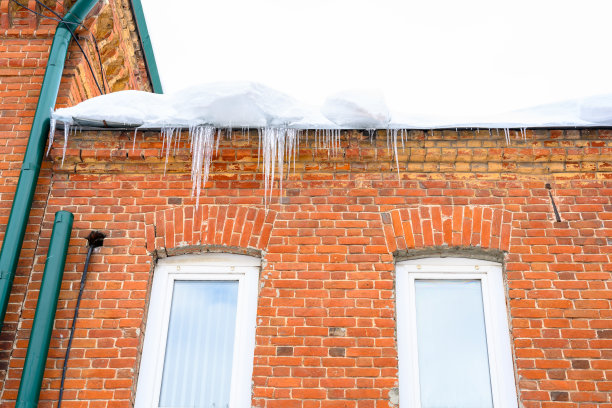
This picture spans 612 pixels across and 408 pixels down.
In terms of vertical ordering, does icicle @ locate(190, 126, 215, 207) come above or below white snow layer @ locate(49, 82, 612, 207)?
below

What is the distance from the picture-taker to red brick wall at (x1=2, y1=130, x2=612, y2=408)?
4.64 meters

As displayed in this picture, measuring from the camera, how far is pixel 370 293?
4.93 m

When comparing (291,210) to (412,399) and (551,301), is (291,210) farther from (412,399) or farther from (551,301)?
(551,301)

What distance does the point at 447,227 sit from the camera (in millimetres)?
5145

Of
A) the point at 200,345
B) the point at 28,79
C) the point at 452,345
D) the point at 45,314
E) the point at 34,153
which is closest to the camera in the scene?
the point at 45,314

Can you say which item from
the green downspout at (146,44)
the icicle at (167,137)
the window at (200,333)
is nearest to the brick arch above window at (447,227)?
the window at (200,333)

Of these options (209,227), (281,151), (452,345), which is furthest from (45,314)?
(452,345)

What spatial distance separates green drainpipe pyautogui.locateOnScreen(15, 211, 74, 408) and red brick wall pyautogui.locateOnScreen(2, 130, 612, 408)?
5.5 inches

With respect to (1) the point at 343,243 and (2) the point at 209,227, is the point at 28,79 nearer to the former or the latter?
(2) the point at 209,227

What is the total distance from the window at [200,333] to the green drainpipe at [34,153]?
3.75ft

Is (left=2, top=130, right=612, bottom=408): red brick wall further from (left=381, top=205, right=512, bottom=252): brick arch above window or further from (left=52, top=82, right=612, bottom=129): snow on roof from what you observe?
(left=52, top=82, right=612, bottom=129): snow on roof

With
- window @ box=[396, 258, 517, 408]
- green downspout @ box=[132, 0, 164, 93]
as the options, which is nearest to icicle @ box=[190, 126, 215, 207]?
window @ box=[396, 258, 517, 408]

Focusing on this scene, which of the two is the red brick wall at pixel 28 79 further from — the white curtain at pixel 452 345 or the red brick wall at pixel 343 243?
the white curtain at pixel 452 345

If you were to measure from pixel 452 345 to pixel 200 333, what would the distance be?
2.06 m
